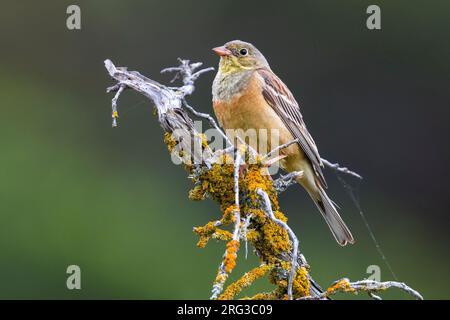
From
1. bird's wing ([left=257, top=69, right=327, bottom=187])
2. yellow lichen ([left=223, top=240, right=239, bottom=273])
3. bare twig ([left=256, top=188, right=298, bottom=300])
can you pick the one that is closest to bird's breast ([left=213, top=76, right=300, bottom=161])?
bird's wing ([left=257, top=69, right=327, bottom=187])

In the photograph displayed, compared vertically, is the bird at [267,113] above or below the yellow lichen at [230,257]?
above

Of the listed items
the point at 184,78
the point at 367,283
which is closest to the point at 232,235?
the point at 367,283

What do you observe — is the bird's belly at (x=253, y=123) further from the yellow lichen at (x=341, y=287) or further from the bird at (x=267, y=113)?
the yellow lichen at (x=341, y=287)

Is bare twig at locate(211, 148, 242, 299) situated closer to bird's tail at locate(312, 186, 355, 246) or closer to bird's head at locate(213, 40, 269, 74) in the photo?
bird's tail at locate(312, 186, 355, 246)

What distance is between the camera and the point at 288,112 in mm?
6512

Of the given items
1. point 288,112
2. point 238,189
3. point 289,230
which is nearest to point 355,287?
point 289,230

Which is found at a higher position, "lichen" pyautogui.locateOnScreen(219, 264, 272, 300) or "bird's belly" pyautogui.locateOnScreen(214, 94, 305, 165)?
"bird's belly" pyautogui.locateOnScreen(214, 94, 305, 165)

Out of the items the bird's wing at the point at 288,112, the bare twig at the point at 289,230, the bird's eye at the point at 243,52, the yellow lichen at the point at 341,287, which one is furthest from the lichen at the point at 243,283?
the bird's eye at the point at 243,52

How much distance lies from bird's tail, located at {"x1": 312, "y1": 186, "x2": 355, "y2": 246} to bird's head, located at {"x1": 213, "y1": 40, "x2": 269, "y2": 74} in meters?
1.02

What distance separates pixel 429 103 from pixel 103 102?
3.92 metres

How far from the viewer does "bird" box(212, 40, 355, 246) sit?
6129 mm

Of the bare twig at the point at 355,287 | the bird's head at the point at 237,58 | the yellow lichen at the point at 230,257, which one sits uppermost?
the bird's head at the point at 237,58

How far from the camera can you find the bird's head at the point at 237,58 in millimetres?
6500
